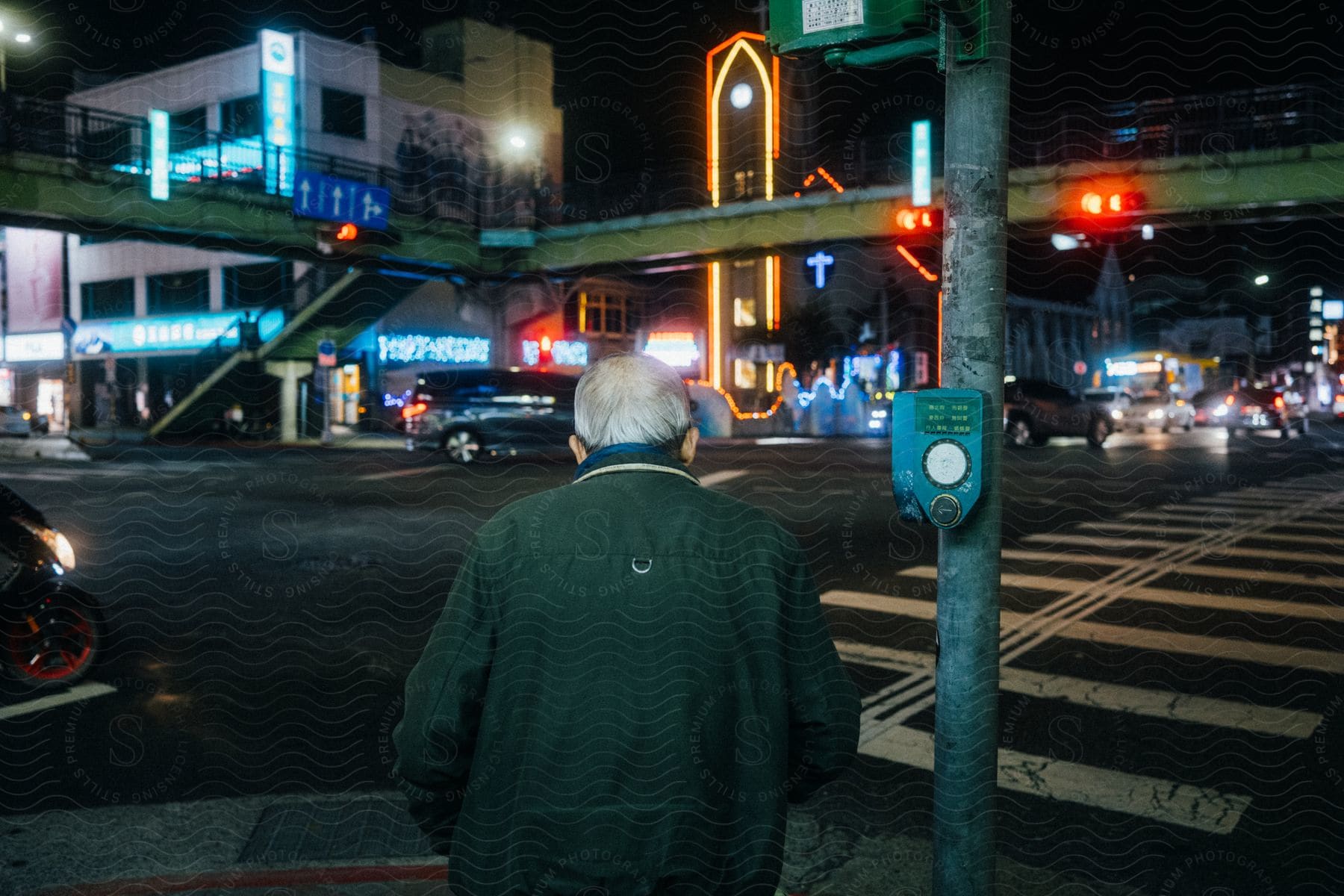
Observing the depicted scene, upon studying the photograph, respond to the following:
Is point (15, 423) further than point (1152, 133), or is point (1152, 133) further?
point (15, 423)

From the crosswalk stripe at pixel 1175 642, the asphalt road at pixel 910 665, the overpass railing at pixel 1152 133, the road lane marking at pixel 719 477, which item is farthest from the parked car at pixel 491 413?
the crosswalk stripe at pixel 1175 642

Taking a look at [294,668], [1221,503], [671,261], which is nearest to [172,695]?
[294,668]

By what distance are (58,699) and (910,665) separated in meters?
5.10

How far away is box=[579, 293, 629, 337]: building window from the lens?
44344 millimetres

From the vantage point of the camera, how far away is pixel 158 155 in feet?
70.7

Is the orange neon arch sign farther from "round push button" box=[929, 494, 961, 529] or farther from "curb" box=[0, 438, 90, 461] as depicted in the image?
"round push button" box=[929, 494, 961, 529]

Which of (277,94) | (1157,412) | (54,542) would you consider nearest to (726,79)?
(277,94)

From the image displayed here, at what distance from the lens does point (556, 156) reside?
45312mm

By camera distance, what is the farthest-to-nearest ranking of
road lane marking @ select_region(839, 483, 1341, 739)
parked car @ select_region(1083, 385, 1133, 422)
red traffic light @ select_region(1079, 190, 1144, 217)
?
parked car @ select_region(1083, 385, 1133, 422) → red traffic light @ select_region(1079, 190, 1144, 217) → road lane marking @ select_region(839, 483, 1341, 739)

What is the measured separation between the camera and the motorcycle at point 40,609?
5.81 m

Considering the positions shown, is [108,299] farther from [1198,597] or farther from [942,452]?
[942,452]

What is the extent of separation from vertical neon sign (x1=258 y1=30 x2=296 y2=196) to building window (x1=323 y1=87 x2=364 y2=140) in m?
3.50

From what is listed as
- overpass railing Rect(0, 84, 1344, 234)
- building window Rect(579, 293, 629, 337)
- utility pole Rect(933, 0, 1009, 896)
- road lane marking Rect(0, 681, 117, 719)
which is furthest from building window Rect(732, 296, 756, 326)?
utility pole Rect(933, 0, 1009, 896)

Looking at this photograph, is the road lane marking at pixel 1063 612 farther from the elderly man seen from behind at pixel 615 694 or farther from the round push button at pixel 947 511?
the elderly man seen from behind at pixel 615 694
